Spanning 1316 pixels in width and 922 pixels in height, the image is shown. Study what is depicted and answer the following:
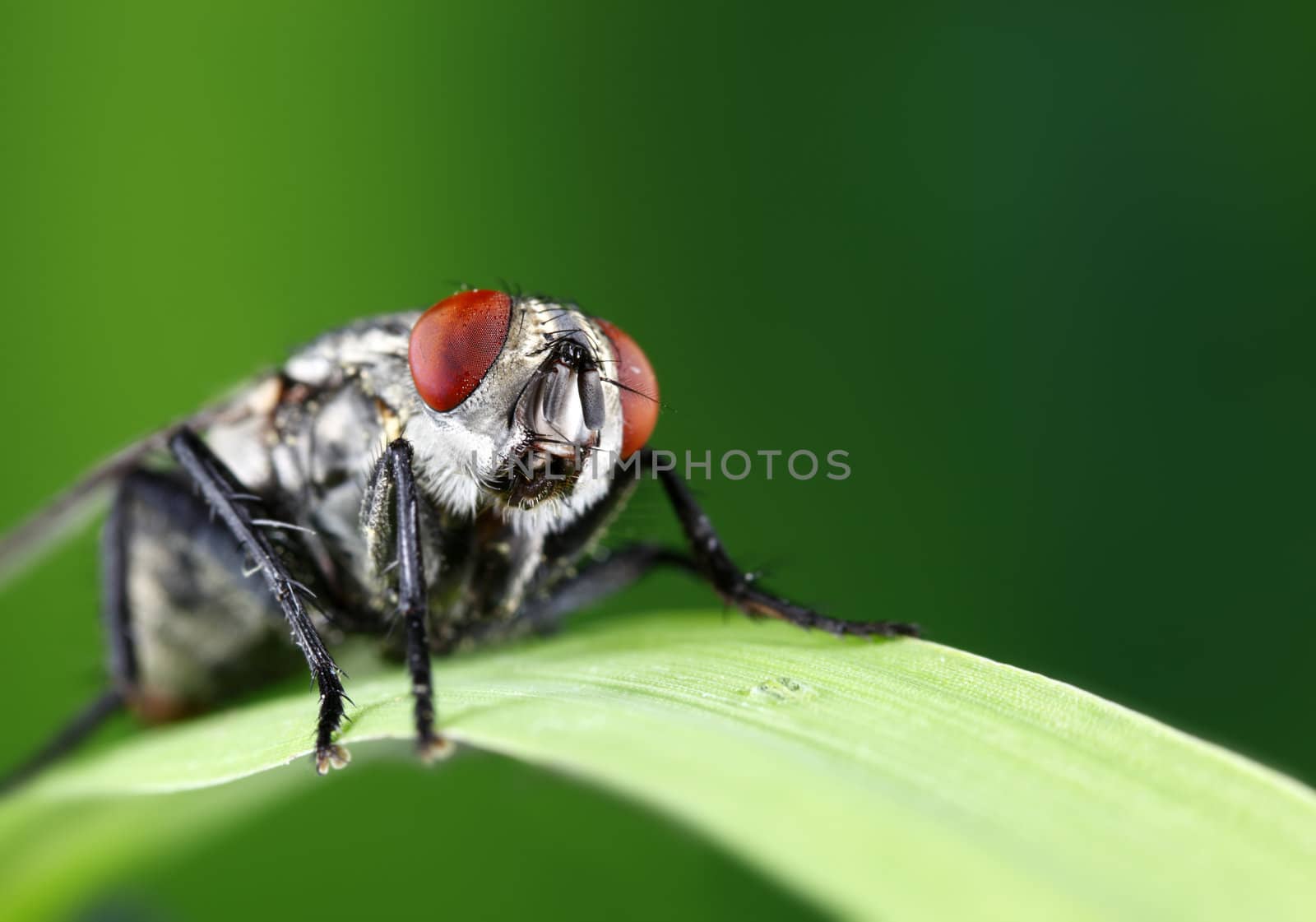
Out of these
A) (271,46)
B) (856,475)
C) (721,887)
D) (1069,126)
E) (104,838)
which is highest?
(271,46)

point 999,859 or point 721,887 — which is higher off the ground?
point 999,859

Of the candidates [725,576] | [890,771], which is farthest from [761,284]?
[890,771]

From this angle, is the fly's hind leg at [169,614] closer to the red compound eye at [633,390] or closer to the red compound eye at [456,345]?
the red compound eye at [456,345]

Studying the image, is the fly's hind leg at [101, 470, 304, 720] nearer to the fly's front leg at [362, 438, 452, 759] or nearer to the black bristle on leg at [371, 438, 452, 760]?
the fly's front leg at [362, 438, 452, 759]

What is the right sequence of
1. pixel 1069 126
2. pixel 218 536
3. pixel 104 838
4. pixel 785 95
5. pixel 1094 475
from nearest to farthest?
pixel 104 838, pixel 218 536, pixel 1094 475, pixel 1069 126, pixel 785 95

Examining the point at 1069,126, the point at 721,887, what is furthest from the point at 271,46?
the point at 721,887

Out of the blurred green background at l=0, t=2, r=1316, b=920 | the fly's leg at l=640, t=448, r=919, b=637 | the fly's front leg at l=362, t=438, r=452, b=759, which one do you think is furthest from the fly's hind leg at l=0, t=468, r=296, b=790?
the fly's leg at l=640, t=448, r=919, b=637

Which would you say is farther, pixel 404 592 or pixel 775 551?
pixel 775 551

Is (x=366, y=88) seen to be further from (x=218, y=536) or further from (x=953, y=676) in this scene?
(x=953, y=676)
